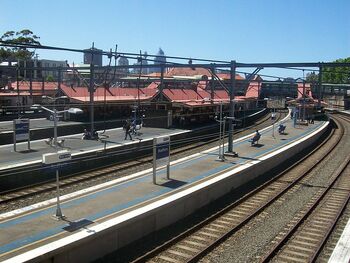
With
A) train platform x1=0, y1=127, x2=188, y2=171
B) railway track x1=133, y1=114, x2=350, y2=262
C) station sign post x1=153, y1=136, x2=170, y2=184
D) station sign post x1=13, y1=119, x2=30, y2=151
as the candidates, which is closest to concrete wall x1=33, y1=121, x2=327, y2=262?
railway track x1=133, y1=114, x2=350, y2=262

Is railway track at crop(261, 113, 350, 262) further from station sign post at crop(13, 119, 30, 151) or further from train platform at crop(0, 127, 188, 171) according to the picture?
station sign post at crop(13, 119, 30, 151)

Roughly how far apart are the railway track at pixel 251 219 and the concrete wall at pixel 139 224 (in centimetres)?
72

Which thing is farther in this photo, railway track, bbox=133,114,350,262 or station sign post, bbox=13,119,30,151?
station sign post, bbox=13,119,30,151

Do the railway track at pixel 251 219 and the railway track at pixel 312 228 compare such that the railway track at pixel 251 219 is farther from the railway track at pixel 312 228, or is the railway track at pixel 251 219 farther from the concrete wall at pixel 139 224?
the concrete wall at pixel 139 224

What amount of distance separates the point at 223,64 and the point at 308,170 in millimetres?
6788

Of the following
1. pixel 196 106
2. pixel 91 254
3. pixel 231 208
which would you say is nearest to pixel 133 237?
pixel 91 254

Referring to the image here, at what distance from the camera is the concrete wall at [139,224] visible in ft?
28.4

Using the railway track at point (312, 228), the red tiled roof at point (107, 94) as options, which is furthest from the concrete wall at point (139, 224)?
the red tiled roof at point (107, 94)

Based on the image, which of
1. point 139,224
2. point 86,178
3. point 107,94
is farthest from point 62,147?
point 107,94

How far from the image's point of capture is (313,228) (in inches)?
480

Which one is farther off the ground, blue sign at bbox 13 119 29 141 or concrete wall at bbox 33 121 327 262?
blue sign at bbox 13 119 29 141

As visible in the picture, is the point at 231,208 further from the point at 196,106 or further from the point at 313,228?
the point at 196,106

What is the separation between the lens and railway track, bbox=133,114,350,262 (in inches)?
391

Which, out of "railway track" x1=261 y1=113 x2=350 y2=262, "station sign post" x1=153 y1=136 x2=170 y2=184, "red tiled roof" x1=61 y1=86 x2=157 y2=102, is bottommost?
"railway track" x1=261 y1=113 x2=350 y2=262
